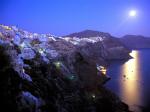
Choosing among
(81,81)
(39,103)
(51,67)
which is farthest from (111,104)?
(39,103)

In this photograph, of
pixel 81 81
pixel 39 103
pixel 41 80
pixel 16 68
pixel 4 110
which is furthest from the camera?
pixel 81 81

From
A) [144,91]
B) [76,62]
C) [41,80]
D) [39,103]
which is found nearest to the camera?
[39,103]

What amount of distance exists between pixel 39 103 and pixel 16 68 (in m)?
9.38

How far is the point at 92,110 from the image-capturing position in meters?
55.2

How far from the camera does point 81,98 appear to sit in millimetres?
59469

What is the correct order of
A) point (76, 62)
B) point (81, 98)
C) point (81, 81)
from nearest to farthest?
point (81, 98) < point (81, 81) < point (76, 62)

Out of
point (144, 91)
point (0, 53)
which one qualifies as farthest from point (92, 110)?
point (144, 91)

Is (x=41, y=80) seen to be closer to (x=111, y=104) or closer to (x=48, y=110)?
(x=48, y=110)

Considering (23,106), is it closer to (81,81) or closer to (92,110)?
(92,110)

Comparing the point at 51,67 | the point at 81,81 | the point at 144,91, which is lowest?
the point at 144,91

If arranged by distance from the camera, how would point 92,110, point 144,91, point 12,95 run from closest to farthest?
1. point 12,95
2. point 92,110
3. point 144,91

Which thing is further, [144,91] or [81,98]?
[144,91]

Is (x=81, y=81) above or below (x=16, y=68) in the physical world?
below

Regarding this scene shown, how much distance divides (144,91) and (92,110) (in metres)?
40.2
